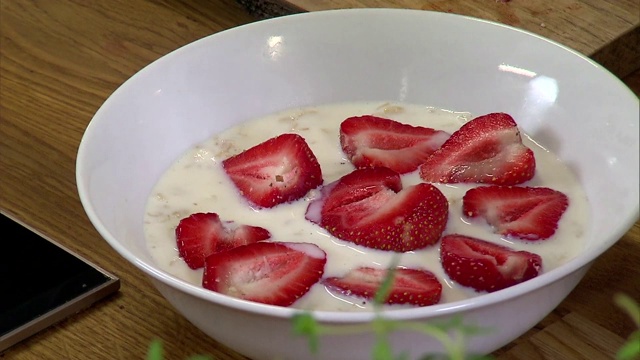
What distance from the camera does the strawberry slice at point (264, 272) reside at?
682 mm

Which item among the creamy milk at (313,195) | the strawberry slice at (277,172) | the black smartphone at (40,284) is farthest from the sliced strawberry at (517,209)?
the black smartphone at (40,284)

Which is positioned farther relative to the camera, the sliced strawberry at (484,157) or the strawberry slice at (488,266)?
the sliced strawberry at (484,157)

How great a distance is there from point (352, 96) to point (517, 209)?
0.27 metres

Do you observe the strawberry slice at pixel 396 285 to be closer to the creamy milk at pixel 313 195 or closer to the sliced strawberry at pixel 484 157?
the creamy milk at pixel 313 195

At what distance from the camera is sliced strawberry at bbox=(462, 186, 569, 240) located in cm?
77

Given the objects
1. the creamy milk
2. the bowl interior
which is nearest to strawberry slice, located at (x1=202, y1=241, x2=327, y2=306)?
the creamy milk

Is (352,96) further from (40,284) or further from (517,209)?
(40,284)

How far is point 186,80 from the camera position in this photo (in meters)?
0.93

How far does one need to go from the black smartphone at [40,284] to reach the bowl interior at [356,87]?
0.27ft

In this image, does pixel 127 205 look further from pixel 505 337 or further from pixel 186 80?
pixel 505 337

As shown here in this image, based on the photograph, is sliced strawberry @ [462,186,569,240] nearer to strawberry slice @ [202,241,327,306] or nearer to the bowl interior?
the bowl interior

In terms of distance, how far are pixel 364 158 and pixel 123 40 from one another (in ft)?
1.79

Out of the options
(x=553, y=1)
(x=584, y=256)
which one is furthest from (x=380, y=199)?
(x=553, y=1)

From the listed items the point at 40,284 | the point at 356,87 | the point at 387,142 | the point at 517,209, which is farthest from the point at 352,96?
the point at 40,284
